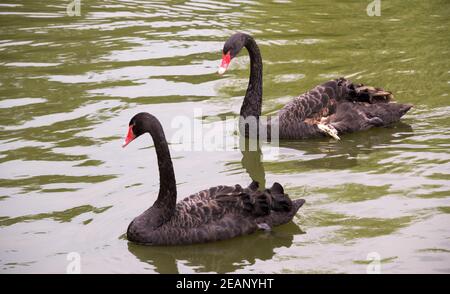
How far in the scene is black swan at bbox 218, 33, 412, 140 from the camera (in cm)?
938

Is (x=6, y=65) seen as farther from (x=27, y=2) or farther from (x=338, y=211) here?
(x=338, y=211)

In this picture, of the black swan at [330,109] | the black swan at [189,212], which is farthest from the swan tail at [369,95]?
the black swan at [189,212]

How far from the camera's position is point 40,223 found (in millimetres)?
7449

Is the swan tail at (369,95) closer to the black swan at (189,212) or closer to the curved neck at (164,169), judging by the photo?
the black swan at (189,212)

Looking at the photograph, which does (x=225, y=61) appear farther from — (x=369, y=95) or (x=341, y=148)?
(x=369, y=95)

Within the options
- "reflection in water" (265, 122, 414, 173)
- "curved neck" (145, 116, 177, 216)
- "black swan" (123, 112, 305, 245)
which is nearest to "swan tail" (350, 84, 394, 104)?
"reflection in water" (265, 122, 414, 173)

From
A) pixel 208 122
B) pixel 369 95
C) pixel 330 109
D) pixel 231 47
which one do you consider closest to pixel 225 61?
pixel 231 47

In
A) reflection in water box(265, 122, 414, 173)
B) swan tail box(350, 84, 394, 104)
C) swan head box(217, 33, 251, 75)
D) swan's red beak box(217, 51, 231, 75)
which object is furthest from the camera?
swan tail box(350, 84, 394, 104)

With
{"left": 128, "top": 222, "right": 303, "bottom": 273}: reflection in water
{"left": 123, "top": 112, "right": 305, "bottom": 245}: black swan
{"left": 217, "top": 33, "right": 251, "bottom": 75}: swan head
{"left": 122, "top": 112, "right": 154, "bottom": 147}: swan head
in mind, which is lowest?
{"left": 128, "top": 222, "right": 303, "bottom": 273}: reflection in water

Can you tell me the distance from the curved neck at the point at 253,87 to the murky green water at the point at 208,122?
1.68 ft

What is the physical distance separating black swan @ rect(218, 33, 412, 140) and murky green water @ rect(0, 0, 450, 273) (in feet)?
0.46

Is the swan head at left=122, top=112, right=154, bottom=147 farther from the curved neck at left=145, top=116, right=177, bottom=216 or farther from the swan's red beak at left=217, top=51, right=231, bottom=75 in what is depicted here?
the swan's red beak at left=217, top=51, right=231, bottom=75

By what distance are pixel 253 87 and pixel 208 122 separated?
592 millimetres

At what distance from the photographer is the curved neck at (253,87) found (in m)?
9.73
